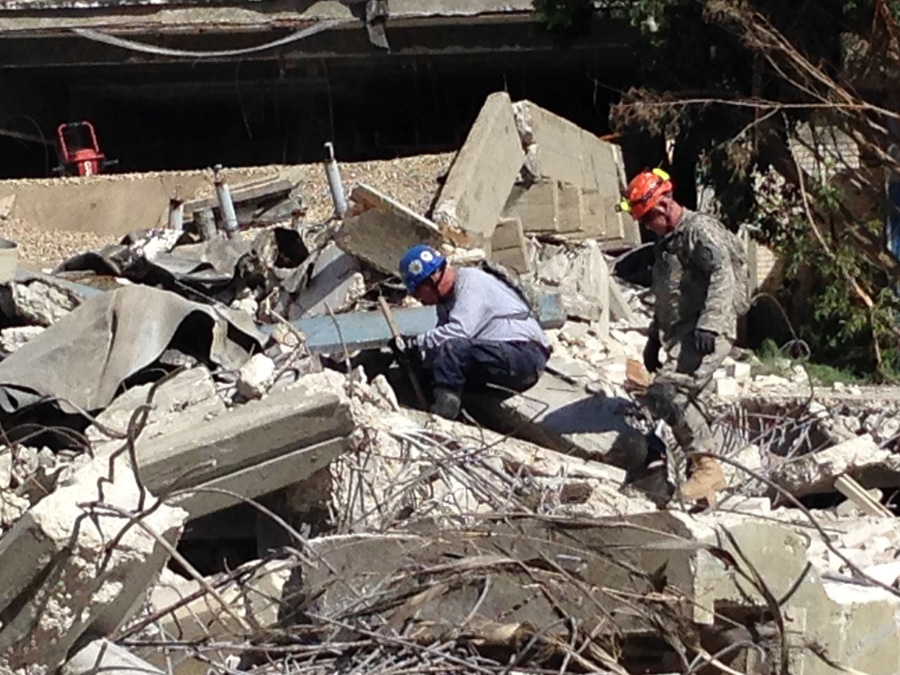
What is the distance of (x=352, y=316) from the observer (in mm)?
8742

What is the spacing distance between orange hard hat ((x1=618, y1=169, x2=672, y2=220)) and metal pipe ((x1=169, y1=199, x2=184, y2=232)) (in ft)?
13.7

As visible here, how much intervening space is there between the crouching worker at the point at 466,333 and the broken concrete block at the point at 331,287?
1338 mm

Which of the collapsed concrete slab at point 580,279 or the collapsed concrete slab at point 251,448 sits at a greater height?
the collapsed concrete slab at point 251,448

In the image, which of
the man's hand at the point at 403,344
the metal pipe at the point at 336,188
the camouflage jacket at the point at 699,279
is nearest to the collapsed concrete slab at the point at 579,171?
the metal pipe at the point at 336,188

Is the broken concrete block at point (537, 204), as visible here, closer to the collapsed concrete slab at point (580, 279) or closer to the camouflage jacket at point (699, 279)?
the collapsed concrete slab at point (580, 279)

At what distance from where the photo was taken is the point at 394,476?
6.66m

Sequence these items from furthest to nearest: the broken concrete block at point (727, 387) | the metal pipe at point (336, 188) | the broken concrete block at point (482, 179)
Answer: the metal pipe at point (336, 188)
the broken concrete block at point (482, 179)
the broken concrete block at point (727, 387)

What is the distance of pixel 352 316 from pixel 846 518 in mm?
2980

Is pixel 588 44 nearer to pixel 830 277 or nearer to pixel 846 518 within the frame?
pixel 830 277

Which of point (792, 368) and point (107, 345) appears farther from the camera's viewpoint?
point (792, 368)

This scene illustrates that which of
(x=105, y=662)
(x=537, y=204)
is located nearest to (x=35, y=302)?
(x=537, y=204)

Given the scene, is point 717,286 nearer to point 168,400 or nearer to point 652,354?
point 652,354

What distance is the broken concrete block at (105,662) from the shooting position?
4000 mm

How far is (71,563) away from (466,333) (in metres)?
4.16
